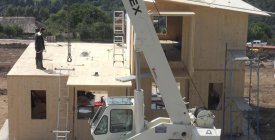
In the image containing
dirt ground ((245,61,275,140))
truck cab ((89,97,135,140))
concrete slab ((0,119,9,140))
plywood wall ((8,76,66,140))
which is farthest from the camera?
dirt ground ((245,61,275,140))

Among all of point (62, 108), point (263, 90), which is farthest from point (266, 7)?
point (62, 108)

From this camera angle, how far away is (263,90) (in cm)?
3000

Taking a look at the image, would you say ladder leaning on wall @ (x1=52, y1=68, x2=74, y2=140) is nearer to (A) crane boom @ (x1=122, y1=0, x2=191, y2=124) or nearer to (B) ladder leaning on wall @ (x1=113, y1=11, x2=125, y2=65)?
(B) ladder leaning on wall @ (x1=113, y1=11, x2=125, y2=65)

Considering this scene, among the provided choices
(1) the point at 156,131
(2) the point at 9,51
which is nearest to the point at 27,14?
(2) the point at 9,51

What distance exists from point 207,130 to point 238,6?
24.7 ft

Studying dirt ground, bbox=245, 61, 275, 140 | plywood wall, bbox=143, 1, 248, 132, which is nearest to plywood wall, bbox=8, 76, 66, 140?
plywood wall, bbox=143, 1, 248, 132

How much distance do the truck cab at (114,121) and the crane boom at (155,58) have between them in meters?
1.17

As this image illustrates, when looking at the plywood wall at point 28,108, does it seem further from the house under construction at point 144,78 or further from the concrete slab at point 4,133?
the concrete slab at point 4,133

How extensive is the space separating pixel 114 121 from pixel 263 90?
55.0ft

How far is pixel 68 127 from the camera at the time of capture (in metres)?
19.6

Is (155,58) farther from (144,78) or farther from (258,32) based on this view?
(258,32)

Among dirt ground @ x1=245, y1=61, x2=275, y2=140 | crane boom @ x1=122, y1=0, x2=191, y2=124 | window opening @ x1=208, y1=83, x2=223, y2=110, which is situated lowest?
dirt ground @ x1=245, y1=61, x2=275, y2=140

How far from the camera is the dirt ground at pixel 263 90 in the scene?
74.8ft

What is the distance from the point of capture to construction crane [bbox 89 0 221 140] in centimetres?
1446
